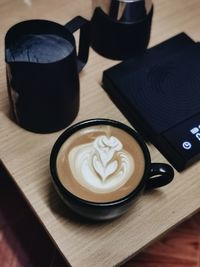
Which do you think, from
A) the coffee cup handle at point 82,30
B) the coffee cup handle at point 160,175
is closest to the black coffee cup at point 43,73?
the coffee cup handle at point 82,30

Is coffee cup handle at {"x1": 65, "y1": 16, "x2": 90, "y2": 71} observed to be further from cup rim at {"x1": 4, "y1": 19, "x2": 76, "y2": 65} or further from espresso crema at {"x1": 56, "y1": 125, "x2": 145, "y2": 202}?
espresso crema at {"x1": 56, "y1": 125, "x2": 145, "y2": 202}

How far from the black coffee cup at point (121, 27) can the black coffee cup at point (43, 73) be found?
6 cm

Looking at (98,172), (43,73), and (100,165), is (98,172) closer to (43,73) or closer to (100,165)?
(100,165)

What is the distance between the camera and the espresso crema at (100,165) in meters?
0.58

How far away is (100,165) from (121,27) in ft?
0.80

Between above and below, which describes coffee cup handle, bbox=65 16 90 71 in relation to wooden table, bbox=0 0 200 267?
above

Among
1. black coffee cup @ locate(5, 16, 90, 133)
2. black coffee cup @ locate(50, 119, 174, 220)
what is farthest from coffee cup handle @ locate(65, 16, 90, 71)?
black coffee cup @ locate(50, 119, 174, 220)

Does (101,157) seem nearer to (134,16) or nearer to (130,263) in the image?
(134,16)

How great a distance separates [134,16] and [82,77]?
125 mm

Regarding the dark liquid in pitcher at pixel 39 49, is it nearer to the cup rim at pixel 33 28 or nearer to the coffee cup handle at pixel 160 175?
the cup rim at pixel 33 28

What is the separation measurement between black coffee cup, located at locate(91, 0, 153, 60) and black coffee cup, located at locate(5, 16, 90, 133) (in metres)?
0.06

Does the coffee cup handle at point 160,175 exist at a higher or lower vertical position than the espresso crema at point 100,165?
higher

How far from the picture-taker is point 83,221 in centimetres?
61

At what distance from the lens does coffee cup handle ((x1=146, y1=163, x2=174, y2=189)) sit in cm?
59
